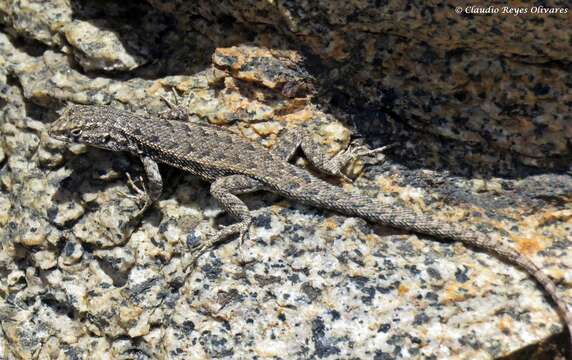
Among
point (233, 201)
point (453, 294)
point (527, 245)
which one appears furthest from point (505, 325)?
point (233, 201)

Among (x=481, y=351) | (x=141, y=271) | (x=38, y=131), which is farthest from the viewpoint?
(x=38, y=131)

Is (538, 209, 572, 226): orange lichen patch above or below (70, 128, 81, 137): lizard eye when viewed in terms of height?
above

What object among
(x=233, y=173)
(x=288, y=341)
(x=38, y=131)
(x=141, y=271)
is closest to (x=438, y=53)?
(x=233, y=173)

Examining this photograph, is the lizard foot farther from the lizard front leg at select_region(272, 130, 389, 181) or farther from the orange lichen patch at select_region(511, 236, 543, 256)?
the orange lichen patch at select_region(511, 236, 543, 256)

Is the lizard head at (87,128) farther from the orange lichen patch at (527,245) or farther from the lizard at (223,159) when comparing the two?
the orange lichen patch at (527,245)

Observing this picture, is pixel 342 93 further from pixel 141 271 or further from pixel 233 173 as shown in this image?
pixel 141 271

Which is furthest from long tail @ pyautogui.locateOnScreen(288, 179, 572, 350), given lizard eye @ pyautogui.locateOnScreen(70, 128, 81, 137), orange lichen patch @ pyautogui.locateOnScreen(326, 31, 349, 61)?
lizard eye @ pyautogui.locateOnScreen(70, 128, 81, 137)

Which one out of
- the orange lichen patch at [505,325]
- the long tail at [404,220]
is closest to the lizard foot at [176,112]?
the long tail at [404,220]
